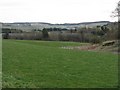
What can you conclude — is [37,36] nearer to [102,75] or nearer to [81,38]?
[81,38]

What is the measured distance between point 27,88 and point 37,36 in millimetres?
85147

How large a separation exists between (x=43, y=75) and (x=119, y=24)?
3206cm

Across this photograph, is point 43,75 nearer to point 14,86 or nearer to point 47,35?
point 14,86

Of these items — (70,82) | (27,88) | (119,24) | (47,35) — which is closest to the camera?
(27,88)

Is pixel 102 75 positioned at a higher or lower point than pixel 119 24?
lower

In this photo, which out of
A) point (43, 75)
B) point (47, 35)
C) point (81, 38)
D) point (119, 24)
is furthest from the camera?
point (47, 35)

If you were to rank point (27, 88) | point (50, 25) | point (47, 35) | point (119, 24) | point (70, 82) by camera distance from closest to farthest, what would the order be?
point (27, 88) → point (70, 82) → point (119, 24) → point (47, 35) → point (50, 25)

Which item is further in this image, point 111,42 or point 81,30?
point 81,30

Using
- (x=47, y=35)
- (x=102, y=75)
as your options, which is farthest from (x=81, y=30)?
(x=102, y=75)

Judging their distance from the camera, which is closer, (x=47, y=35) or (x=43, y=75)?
(x=43, y=75)

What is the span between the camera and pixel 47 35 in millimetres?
94188

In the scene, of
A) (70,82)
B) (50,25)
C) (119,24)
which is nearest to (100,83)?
(70,82)

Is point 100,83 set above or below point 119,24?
below

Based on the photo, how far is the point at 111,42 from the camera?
46781 millimetres
